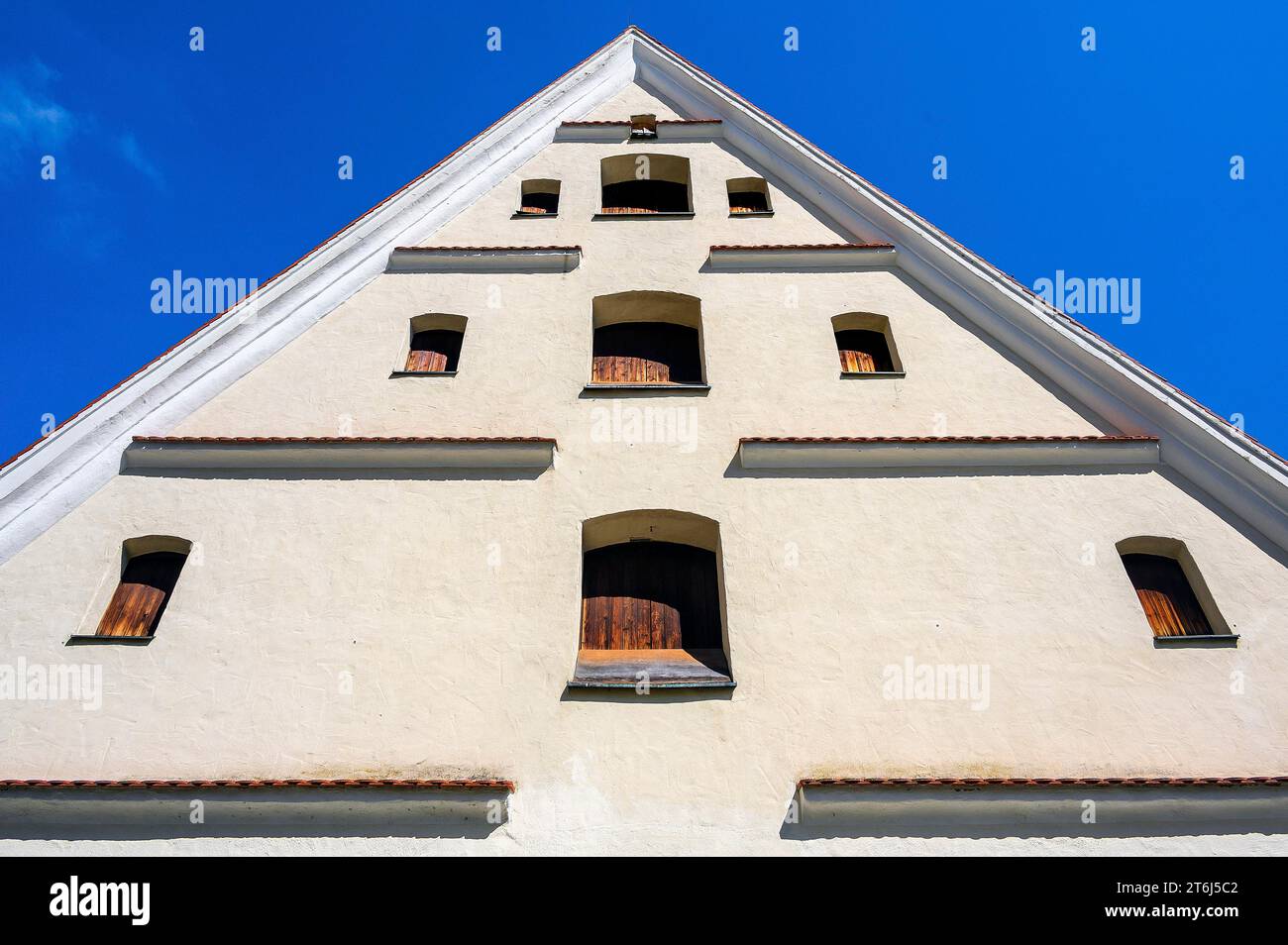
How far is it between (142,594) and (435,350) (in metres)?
4.24

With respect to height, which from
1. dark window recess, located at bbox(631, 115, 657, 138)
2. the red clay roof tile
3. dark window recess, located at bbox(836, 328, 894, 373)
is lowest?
the red clay roof tile

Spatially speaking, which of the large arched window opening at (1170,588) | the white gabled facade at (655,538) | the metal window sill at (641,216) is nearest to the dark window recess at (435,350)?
the white gabled facade at (655,538)

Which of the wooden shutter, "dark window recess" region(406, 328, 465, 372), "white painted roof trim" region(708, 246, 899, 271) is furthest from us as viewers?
"white painted roof trim" region(708, 246, 899, 271)

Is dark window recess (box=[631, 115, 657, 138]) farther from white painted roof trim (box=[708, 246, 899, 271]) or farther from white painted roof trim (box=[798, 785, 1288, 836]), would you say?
white painted roof trim (box=[798, 785, 1288, 836])

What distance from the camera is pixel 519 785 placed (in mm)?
6273

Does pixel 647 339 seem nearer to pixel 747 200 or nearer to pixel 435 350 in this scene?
pixel 435 350

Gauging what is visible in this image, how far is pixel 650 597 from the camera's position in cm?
800

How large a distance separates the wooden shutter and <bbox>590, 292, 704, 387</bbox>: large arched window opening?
271 cm

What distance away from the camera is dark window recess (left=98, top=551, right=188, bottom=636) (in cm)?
737

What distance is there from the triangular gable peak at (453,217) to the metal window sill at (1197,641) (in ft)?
4.66

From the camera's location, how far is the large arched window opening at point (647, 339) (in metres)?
10.3

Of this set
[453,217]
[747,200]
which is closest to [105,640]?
[453,217]

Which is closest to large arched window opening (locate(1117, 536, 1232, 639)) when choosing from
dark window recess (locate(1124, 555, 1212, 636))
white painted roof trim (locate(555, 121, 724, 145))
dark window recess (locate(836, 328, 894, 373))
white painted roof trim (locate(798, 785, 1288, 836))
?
dark window recess (locate(1124, 555, 1212, 636))

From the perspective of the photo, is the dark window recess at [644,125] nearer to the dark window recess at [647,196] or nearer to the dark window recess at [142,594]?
the dark window recess at [647,196]
